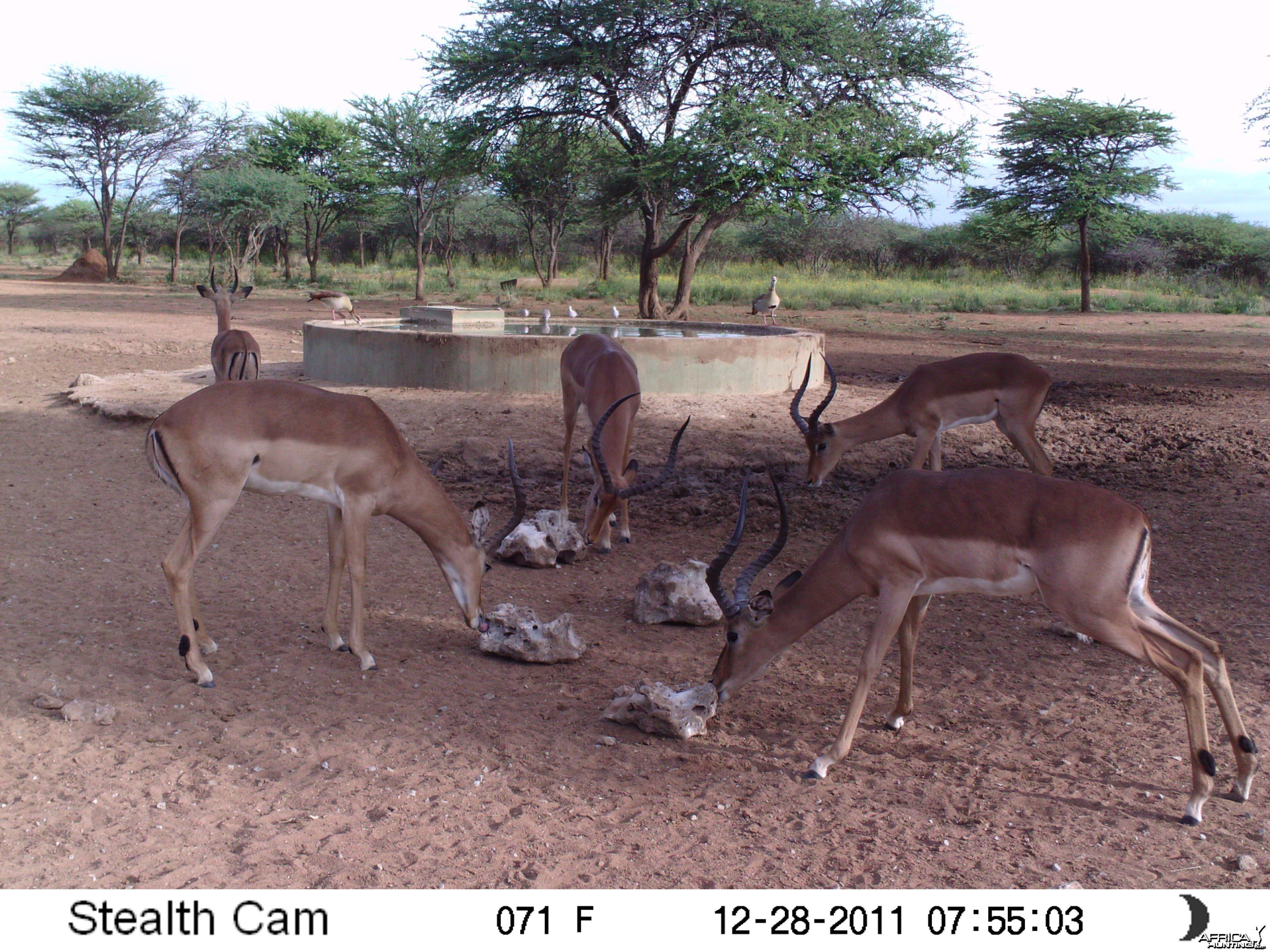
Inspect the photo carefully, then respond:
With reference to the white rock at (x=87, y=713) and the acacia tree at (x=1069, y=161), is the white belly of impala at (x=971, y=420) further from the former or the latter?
the acacia tree at (x=1069, y=161)

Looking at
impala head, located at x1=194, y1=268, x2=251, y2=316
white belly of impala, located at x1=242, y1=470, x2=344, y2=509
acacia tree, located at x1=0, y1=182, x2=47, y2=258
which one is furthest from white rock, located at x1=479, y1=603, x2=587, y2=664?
acacia tree, located at x1=0, y1=182, x2=47, y2=258

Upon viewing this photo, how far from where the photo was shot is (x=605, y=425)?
6.33 meters

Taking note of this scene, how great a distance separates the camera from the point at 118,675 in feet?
13.6

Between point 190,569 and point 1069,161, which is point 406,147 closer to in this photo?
point 1069,161

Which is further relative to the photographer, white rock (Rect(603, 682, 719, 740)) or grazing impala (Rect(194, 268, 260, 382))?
grazing impala (Rect(194, 268, 260, 382))

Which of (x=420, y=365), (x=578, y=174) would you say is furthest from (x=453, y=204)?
(x=420, y=365)

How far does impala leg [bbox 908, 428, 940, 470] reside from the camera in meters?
7.39

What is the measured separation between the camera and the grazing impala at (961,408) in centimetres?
734

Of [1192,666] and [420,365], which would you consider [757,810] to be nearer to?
[1192,666]

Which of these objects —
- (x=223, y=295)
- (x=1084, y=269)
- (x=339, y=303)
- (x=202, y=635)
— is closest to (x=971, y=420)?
(x=202, y=635)

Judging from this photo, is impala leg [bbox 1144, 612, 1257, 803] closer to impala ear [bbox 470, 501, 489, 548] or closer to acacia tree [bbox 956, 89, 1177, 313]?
impala ear [bbox 470, 501, 489, 548]

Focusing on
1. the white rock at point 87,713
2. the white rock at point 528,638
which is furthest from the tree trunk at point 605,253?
the white rock at point 87,713

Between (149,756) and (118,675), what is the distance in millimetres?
775

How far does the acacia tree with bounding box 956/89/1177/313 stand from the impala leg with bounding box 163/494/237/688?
2530 cm
